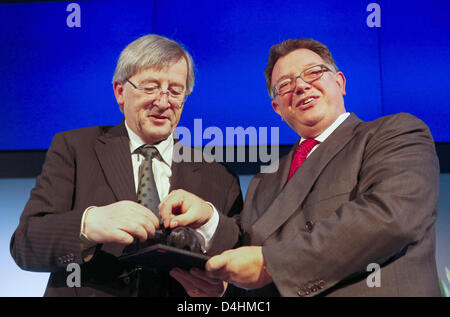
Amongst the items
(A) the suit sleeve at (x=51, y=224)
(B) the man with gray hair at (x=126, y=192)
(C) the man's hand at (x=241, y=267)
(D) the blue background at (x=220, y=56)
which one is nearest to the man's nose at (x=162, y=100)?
(B) the man with gray hair at (x=126, y=192)

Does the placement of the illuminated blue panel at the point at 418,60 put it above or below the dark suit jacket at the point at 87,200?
above

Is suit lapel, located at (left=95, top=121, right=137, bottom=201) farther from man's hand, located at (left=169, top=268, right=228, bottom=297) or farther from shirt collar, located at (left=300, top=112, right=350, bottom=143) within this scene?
shirt collar, located at (left=300, top=112, right=350, bottom=143)

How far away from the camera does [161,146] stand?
1.79m

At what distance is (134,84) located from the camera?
1783 mm

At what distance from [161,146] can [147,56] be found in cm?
37

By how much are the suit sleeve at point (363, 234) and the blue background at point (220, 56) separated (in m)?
1.38

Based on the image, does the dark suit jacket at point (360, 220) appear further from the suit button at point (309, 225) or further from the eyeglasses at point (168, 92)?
the eyeglasses at point (168, 92)

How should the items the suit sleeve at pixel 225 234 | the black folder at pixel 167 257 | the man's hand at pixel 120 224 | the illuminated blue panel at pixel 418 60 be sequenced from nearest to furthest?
the black folder at pixel 167 257 → the man's hand at pixel 120 224 → the suit sleeve at pixel 225 234 → the illuminated blue panel at pixel 418 60

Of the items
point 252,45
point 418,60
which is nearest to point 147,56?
point 252,45

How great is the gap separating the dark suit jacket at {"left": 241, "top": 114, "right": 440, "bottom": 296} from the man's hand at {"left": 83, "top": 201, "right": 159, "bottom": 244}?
1.18 ft

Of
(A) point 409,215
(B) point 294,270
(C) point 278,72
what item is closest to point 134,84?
(C) point 278,72

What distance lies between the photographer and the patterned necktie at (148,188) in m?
1.54

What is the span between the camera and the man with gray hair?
1.35 metres
